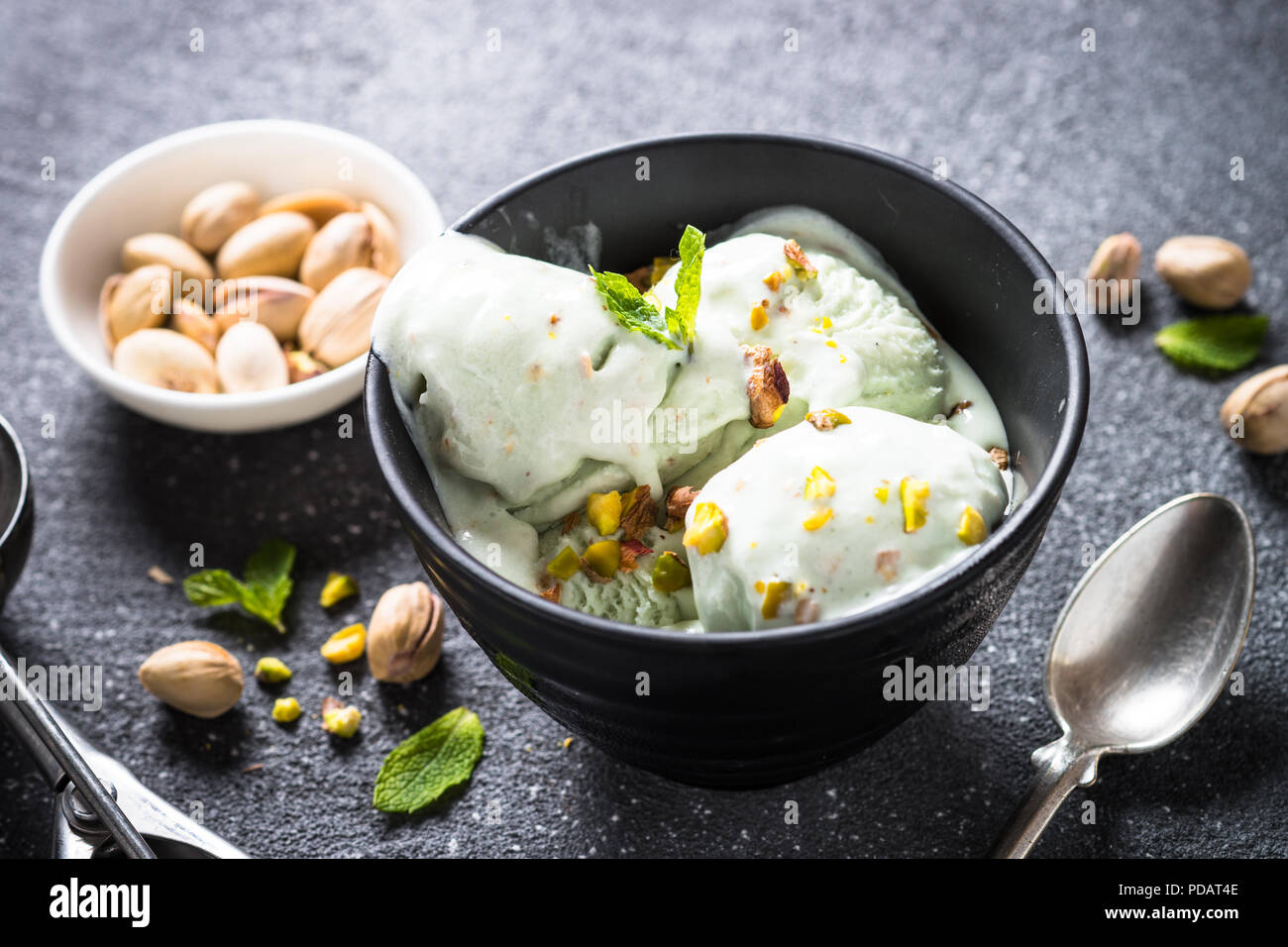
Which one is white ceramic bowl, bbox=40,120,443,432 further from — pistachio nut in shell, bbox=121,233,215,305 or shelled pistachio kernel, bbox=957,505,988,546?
shelled pistachio kernel, bbox=957,505,988,546

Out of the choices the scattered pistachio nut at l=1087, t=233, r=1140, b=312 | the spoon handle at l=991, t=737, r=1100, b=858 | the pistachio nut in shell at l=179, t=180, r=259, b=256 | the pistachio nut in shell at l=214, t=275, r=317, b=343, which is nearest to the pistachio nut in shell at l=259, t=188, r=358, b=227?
the pistachio nut in shell at l=179, t=180, r=259, b=256

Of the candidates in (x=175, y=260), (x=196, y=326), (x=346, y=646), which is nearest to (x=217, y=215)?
(x=175, y=260)

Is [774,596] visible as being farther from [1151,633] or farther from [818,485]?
[1151,633]

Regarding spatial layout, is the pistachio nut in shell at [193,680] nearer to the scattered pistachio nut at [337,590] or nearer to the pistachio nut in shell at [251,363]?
the scattered pistachio nut at [337,590]

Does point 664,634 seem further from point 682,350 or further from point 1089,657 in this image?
point 1089,657
